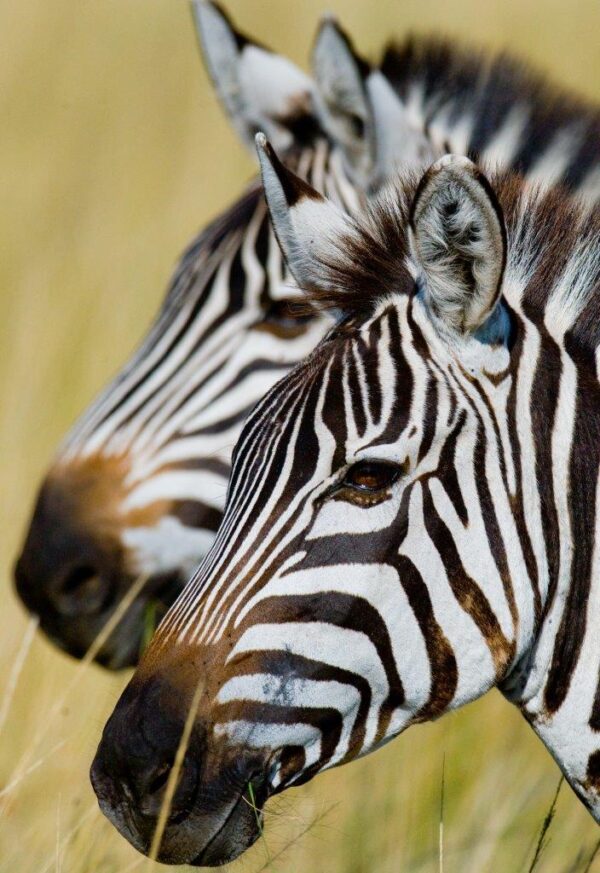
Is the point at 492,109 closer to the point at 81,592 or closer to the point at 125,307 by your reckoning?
the point at 81,592

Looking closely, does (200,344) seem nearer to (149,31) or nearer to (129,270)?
(129,270)

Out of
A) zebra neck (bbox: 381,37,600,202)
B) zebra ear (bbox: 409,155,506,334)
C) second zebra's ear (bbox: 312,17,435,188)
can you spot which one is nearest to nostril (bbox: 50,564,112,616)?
second zebra's ear (bbox: 312,17,435,188)

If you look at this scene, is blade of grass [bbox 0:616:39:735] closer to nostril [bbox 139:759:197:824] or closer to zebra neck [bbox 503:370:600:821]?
nostril [bbox 139:759:197:824]

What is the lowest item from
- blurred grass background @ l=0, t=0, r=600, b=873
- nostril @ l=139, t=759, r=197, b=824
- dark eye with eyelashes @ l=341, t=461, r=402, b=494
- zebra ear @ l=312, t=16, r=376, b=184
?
blurred grass background @ l=0, t=0, r=600, b=873

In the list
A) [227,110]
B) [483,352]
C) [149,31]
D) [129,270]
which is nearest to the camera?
[483,352]

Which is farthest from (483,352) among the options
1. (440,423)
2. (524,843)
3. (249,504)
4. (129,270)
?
(129,270)

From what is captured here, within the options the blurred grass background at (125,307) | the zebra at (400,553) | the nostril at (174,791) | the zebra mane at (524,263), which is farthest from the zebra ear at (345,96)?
the nostril at (174,791)

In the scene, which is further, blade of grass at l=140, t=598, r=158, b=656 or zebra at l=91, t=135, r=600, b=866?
blade of grass at l=140, t=598, r=158, b=656
